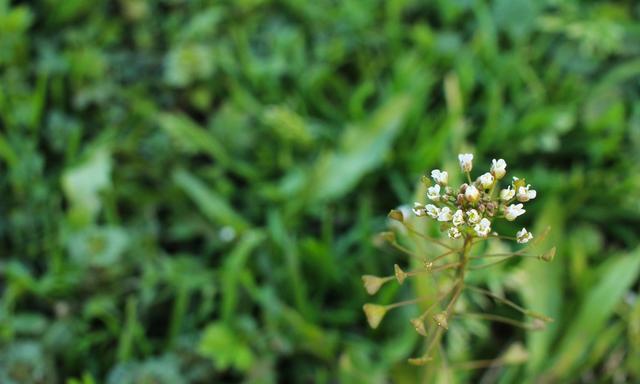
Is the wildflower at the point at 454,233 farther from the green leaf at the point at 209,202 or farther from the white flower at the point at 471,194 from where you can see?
the green leaf at the point at 209,202

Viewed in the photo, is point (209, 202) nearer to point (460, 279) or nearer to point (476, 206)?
point (460, 279)

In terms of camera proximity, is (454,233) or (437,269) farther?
(437,269)

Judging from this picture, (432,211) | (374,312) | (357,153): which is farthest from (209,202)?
(432,211)

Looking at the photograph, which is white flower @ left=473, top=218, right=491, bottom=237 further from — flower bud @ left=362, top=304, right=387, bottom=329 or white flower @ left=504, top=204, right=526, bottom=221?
flower bud @ left=362, top=304, right=387, bottom=329

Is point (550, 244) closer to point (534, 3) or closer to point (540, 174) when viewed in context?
point (540, 174)

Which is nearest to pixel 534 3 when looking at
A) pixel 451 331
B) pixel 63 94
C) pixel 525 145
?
pixel 525 145

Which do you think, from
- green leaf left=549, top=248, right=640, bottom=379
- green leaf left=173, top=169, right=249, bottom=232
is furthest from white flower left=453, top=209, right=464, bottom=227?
green leaf left=173, top=169, right=249, bottom=232

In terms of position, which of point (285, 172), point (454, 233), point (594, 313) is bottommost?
point (594, 313)
